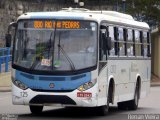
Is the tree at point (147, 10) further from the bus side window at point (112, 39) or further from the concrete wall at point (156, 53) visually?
the bus side window at point (112, 39)

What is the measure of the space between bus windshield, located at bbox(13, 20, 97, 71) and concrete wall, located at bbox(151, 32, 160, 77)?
1350 inches

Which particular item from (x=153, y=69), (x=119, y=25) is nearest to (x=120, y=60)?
(x=119, y=25)

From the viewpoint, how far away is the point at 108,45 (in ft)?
59.6

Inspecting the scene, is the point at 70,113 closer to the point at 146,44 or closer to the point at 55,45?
the point at 55,45

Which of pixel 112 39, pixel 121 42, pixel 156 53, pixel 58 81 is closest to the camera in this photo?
pixel 58 81

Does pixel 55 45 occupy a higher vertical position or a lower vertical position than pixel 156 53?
higher

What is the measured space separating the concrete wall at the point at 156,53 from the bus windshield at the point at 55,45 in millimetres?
34297

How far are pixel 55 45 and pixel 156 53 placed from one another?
3545 cm

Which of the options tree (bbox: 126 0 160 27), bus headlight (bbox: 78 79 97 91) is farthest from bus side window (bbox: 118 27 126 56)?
tree (bbox: 126 0 160 27)

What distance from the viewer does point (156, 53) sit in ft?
173

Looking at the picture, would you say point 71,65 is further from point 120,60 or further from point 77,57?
point 120,60

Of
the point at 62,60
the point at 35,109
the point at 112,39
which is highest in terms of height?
the point at 112,39

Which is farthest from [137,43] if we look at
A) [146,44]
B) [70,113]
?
[70,113]

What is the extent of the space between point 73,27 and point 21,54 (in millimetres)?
1599
